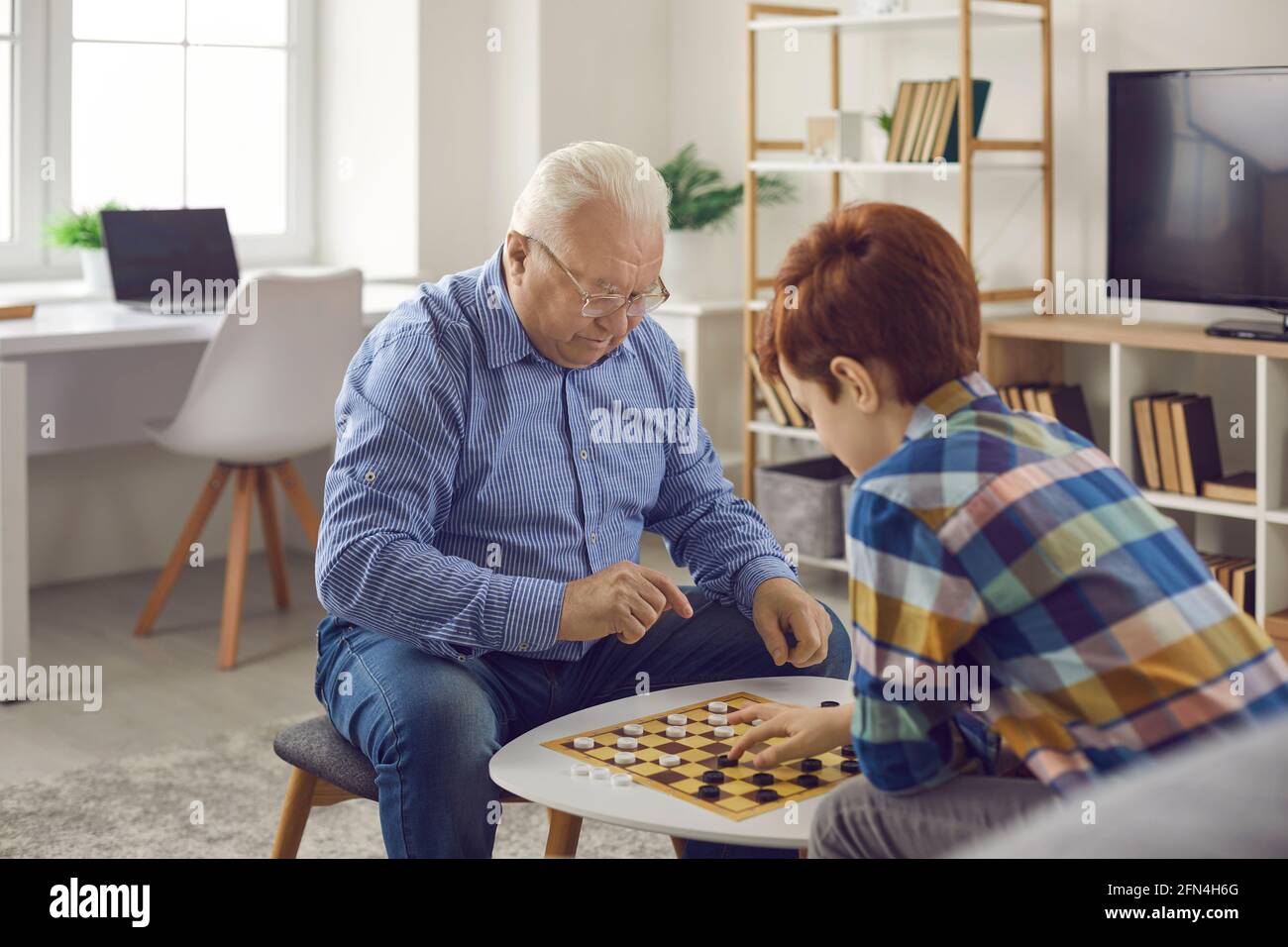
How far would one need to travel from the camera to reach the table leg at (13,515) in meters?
3.16

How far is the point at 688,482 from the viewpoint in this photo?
2145 millimetres

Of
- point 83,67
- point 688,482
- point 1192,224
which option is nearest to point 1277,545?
point 1192,224

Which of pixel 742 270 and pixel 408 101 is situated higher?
pixel 408 101

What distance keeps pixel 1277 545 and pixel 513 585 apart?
2209mm

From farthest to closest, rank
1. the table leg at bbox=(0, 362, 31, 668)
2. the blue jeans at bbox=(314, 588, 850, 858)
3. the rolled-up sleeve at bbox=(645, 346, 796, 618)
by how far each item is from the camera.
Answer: the table leg at bbox=(0, 362, 31, 668), the rolled-up sleeve at bbox=(645, 346, 796, 618), the blue jeans at bbox=(314, 588, 850, 858)

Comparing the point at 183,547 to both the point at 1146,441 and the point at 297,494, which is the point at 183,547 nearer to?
the point at 297,494

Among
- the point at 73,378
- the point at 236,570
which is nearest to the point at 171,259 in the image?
the point at 73,378

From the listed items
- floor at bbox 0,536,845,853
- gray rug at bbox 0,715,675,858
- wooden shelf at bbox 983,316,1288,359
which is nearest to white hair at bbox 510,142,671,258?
gray rug at bbox 0,715,675,858

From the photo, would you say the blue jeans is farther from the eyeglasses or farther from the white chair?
the white chair

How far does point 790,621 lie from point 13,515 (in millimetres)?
1931

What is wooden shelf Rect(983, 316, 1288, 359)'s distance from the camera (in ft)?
10.8

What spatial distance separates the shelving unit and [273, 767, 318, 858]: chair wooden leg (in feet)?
7.86
